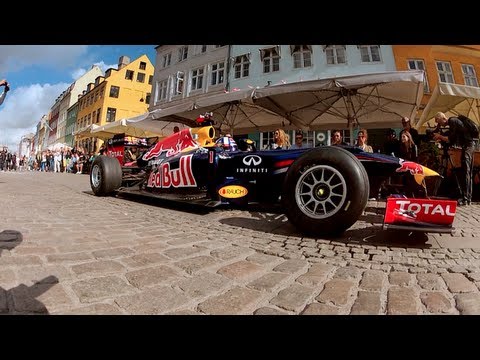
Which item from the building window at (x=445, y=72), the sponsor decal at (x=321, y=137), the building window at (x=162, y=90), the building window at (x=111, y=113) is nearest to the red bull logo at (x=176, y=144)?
the sponsor decal at (x=321, y=137)

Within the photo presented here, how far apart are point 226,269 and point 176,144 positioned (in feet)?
11.8

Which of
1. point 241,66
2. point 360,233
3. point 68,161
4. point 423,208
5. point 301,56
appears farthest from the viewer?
point 68,161

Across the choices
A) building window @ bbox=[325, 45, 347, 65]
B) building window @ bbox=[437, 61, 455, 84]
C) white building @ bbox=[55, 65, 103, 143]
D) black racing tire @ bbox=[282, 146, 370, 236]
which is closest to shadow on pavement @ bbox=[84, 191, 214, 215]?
black racing tire @ bbox=[282, 146, 370, 236]

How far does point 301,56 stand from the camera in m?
17.1

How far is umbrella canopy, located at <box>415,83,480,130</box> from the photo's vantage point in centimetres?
721

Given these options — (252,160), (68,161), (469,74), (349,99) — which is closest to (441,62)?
(469,74)

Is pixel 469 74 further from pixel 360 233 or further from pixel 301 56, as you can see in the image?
pixel 360 233

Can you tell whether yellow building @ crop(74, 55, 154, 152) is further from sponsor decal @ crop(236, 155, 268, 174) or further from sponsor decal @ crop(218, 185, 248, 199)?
sponsor decal @ crop(236, 155, 268, 174)

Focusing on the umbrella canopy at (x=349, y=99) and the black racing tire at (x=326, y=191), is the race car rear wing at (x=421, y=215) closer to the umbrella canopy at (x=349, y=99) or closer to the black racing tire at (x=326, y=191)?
the black racing tire at (x=326, y=191)

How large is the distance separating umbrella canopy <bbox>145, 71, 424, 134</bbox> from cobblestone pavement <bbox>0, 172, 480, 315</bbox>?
4.55 m

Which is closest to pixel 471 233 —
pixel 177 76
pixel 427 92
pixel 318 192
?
pixel 318 192

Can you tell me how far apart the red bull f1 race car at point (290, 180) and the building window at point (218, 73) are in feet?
51.3

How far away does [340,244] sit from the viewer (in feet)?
8.72
